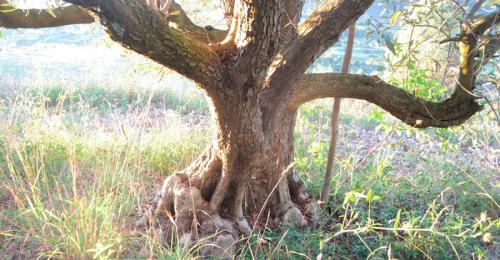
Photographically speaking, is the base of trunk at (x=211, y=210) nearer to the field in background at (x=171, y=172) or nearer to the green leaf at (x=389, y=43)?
the field in background at (x=171, y=172)

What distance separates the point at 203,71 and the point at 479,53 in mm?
1700

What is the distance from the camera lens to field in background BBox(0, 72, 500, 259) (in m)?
2.30

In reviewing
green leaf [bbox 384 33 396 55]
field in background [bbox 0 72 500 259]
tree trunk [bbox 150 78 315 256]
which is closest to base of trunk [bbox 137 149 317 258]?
tree trunk [bbox 150 78 315 256]

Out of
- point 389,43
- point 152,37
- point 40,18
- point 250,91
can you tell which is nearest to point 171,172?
point 40,18

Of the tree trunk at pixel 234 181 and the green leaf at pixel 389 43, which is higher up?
the green leaf at pixel 389 43

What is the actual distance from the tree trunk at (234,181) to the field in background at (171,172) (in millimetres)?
155

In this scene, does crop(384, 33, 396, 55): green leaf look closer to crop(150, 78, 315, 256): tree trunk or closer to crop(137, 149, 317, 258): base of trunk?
crop(150, 78, 315, 256): tree trunk

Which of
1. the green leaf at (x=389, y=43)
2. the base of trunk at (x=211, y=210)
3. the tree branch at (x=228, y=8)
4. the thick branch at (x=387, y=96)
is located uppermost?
the tree branch at (x=228, y=8)

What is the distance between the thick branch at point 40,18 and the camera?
3045 mm

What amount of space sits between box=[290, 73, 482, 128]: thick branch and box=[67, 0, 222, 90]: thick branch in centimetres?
82

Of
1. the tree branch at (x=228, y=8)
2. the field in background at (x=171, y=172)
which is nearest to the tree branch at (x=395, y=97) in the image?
the field in background at (x=171, y=172)

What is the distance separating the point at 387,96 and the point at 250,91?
99cm

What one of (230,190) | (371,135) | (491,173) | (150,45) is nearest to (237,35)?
(150,45)

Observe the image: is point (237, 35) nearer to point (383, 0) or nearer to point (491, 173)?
point (383, 0)
